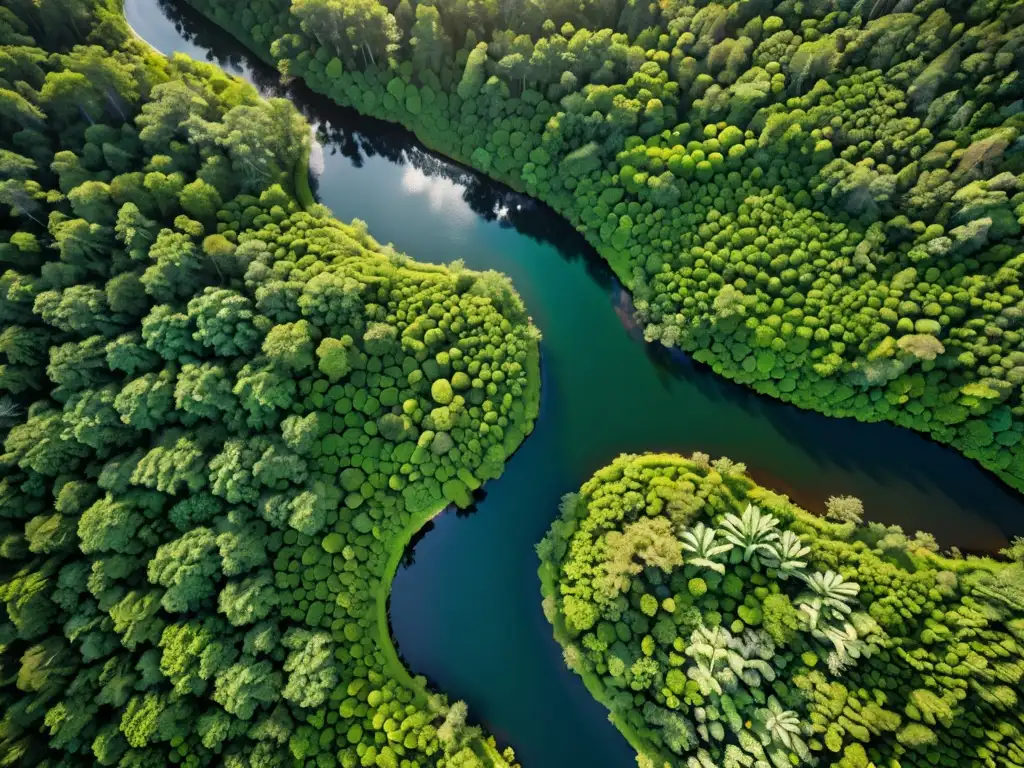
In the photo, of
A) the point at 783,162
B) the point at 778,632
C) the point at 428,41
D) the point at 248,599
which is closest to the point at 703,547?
the point at 778,632

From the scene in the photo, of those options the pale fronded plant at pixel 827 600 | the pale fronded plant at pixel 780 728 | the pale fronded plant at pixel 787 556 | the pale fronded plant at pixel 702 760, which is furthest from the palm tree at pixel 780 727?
A: the pale fronded plant at pixel 787 556

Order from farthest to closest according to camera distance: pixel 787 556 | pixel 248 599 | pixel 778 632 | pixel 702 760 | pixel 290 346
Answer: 1. pixel 290 346
2. pixel 787 556
3. pixel 248 599
4. pixel 778 632
5. pixel 702 760

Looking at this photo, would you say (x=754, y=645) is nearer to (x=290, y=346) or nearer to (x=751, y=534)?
(x=751, y=534)

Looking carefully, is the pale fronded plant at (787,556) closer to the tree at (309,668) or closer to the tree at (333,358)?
the tree at (309,668)

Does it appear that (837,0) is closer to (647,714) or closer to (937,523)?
(937,523)

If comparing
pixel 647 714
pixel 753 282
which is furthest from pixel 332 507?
pixel 753 282

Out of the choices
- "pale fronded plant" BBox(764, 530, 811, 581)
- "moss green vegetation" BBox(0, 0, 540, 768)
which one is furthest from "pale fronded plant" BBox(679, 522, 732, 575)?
"moss green vegetation" BBox(0, 0, 540, 768)
